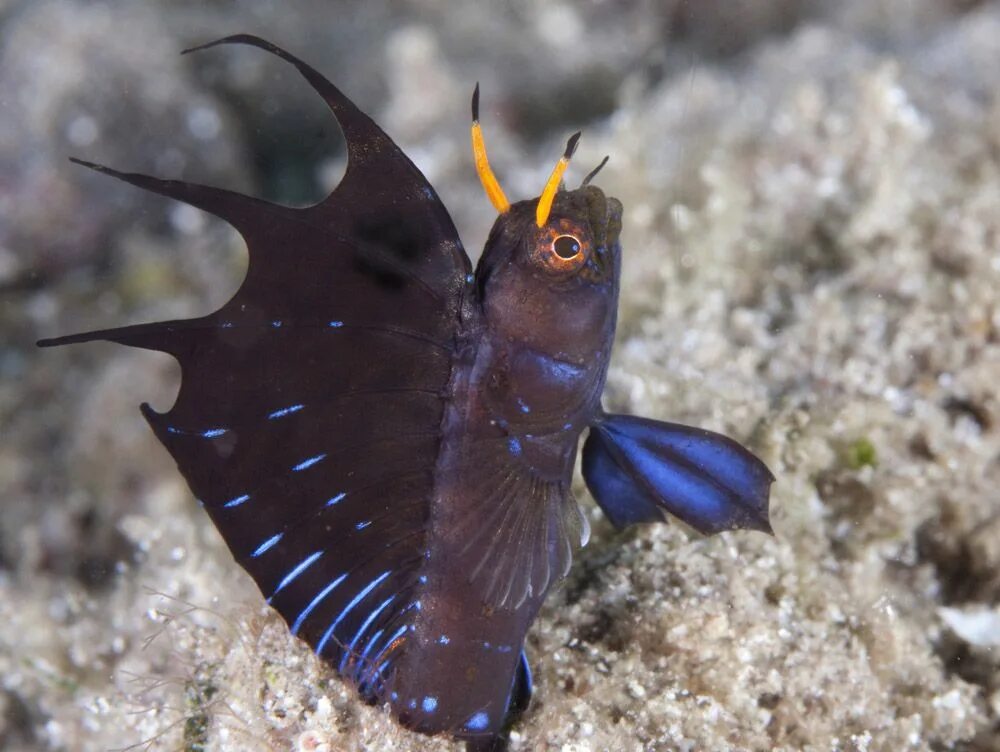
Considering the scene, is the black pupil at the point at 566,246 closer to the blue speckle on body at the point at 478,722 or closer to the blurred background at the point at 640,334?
the blurred background at the point at 640,334

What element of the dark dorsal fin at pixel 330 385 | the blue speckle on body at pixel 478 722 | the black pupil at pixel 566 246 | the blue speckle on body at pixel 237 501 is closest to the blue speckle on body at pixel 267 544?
the dark dorsal fin at pixel 330 385

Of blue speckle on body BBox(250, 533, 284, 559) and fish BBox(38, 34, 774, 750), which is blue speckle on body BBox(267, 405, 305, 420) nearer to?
fish BBox(38, 34, 774, 750)

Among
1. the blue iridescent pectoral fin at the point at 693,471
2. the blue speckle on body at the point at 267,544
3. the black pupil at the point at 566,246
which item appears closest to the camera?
the black pupil at the point at 566,246

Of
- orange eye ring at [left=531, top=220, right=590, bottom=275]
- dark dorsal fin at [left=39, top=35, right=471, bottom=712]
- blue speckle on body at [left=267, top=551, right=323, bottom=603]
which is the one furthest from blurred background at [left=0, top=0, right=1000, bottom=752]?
orange eye ring at [left=531, top=220, right=590, bottom=275]

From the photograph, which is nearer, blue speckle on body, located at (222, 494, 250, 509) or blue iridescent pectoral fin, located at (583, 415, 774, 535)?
blue speckle on body, located at (222, 494, 250, 509)

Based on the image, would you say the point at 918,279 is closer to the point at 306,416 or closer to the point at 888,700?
the point at 888,700

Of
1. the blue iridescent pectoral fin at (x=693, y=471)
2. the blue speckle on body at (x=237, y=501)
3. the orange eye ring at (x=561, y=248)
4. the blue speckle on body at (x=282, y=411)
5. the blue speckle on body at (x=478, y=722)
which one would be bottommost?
the blue speckle on body at (x=478, y=722)

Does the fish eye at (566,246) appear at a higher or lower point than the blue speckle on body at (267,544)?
higher
